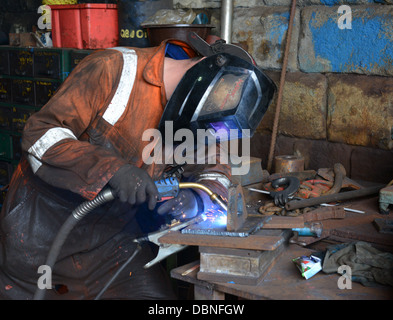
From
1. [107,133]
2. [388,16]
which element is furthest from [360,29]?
[107,133]

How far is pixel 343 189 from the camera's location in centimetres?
378

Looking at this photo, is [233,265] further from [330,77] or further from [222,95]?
[330,77]

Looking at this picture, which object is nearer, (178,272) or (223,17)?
(178,272)

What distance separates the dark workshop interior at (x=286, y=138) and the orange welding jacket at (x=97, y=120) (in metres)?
0.47

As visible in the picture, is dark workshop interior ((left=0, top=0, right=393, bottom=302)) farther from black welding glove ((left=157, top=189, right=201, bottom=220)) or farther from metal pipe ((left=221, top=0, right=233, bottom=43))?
black welding glove ((left=157, top=189, right=201, bottom=220))

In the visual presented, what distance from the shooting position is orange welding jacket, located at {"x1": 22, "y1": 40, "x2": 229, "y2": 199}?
258 centimetres

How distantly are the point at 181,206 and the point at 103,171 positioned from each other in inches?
19.4

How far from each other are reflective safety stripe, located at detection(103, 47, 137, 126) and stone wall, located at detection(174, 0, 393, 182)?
1708mm

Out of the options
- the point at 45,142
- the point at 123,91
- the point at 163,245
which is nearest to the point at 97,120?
the point at 123,91

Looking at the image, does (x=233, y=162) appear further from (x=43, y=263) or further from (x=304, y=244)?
(x=43, y=263)

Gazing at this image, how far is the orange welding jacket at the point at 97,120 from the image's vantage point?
258cm

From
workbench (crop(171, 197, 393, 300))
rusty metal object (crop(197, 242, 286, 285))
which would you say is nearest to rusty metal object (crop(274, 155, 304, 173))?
workbench (crop(171, 197, 393, 300))

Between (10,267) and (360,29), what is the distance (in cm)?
288

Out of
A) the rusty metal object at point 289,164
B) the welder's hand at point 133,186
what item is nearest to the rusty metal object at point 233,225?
the welder's hand at point 133,186
